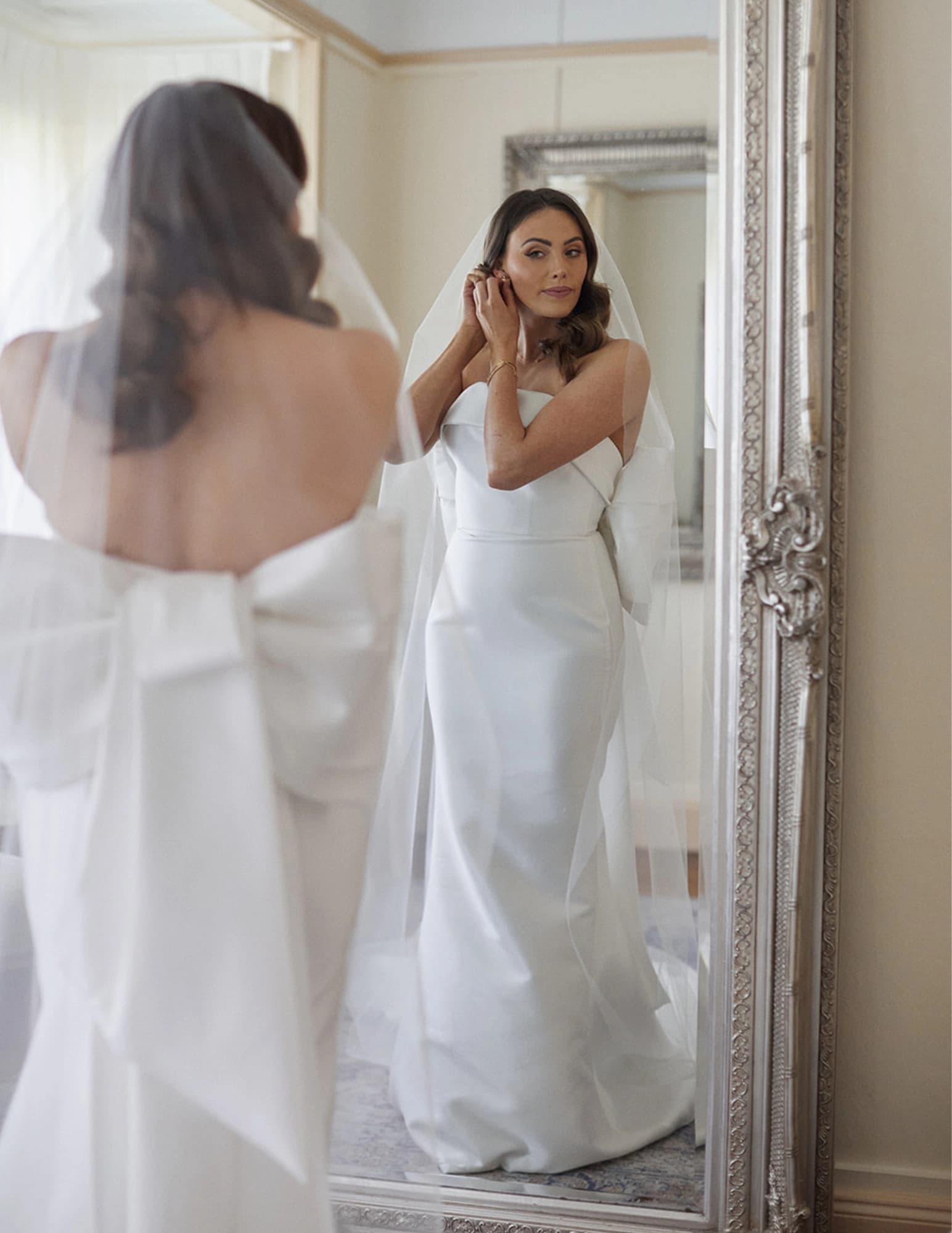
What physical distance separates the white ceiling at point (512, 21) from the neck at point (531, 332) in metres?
0.38

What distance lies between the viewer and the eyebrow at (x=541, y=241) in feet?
5.33

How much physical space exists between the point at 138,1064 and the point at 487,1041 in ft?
2.35

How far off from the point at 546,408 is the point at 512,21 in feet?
1.80

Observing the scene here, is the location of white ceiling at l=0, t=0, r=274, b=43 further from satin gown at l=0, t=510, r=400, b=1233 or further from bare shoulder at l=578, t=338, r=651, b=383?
satin gown at l=0, t=510, r=400, b=1233

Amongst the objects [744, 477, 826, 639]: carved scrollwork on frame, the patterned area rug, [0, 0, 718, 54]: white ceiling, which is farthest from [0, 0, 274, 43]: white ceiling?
the patterned area rug

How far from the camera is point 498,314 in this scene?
164 cm

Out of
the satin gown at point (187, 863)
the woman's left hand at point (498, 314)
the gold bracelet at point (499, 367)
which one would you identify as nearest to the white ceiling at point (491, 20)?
the woman's left hand at point (498, 314)

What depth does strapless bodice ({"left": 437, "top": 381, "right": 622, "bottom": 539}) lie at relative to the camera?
1.65 m

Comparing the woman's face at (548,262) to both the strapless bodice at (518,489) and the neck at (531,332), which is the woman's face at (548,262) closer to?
the neck at (531,332)

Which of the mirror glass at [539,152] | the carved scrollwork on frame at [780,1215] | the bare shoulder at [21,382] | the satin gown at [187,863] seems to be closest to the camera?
the satin gown at [187,863]

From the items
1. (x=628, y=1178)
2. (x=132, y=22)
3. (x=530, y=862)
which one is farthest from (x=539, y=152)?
(x=628, y=1178)

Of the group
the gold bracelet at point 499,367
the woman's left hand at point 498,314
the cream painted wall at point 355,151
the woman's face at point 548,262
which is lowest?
the gold bracelet at point 499,367

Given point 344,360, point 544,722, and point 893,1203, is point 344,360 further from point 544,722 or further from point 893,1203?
point 893,1203

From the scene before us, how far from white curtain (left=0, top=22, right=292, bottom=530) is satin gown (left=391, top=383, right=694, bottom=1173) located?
21.4 inches
